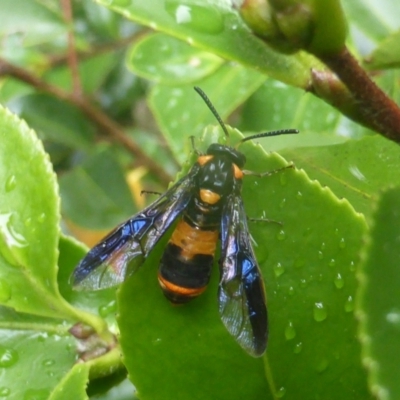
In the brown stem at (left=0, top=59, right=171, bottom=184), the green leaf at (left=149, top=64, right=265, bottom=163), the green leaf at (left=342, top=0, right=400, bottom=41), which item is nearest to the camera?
the green leaf at (left=342, top=0, right=400, bottom=41)

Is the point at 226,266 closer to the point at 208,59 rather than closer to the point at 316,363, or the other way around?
the point at 316,363

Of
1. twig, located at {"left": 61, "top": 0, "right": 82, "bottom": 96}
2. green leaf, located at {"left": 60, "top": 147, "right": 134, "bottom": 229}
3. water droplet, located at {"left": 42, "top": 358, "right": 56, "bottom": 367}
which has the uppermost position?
water droplet, located at {"left": 42, "top": 358, "right": 56, "bottom": 367}

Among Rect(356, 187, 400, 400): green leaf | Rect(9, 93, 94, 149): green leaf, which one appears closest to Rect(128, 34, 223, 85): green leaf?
Rect(9, 93, 94, 149): green leaf

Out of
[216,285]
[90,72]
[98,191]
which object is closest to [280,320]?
[216,285]

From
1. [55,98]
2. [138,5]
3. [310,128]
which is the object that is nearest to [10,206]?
[138,5]

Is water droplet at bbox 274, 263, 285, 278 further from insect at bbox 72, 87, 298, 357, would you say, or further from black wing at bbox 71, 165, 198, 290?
black wing at bbox 71, 165, 198, 290
